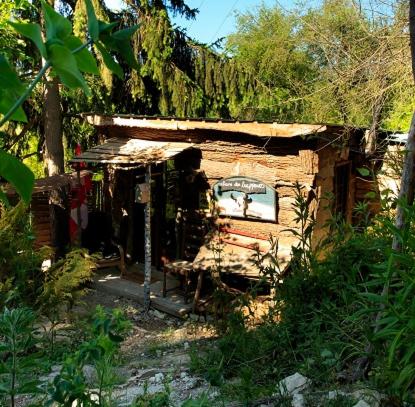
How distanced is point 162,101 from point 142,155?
3.26 m

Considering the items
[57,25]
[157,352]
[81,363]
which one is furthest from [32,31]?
[157,352]

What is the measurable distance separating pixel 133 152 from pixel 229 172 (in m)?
1.72

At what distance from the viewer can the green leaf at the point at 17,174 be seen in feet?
2.18

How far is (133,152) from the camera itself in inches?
351

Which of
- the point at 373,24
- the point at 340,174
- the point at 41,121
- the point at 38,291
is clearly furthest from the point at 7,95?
the point at 41,121

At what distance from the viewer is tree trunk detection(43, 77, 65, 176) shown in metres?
10.8

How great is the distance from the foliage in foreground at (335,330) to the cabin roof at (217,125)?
298cm

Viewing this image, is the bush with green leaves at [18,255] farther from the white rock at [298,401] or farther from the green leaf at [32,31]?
the green leaf at [32,31]

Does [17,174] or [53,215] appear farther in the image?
[53,215]

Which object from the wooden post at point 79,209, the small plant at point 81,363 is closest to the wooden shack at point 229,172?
the wooden post at point 79,209

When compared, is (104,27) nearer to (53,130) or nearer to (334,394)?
(334,394)

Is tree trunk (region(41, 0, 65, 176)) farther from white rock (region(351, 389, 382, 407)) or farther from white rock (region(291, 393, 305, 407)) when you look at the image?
white rock (region(351, 389, 382, 407))

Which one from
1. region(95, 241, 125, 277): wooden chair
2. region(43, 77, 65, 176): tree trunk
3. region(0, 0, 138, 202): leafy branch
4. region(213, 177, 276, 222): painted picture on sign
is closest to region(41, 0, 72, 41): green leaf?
region(0, 0, 138, 202): leafy branch

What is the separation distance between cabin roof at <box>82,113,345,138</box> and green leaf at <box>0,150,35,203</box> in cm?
584
